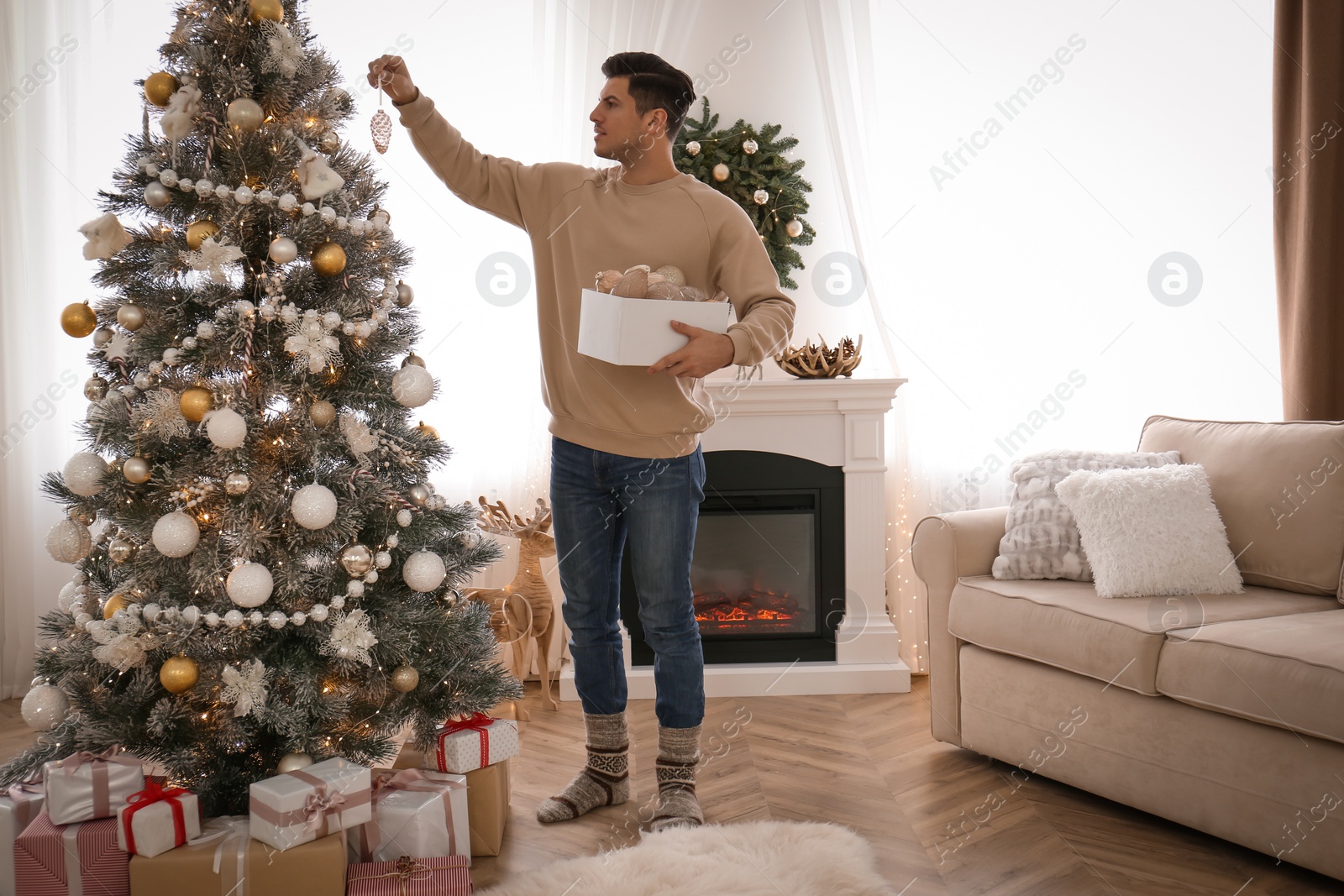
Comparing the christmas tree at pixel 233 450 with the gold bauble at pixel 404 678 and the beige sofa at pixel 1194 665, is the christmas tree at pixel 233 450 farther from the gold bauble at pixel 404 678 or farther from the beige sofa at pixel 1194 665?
the beige sofa at pixel 1194 665

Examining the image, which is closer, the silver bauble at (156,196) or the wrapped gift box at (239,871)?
the wrapped gift box at (239,871)

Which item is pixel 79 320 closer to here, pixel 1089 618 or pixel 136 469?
pixel 136 469

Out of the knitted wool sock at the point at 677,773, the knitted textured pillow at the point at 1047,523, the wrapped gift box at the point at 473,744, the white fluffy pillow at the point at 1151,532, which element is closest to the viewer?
the wrapped gift box at the point at 473,744

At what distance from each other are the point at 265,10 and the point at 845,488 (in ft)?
6.87

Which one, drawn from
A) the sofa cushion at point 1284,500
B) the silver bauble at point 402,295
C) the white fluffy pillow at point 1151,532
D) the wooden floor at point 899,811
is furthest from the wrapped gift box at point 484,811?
the sofa cushion at point 1284,500

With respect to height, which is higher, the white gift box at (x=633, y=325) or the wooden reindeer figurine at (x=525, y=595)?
the white gift box at (x=633, y=325)

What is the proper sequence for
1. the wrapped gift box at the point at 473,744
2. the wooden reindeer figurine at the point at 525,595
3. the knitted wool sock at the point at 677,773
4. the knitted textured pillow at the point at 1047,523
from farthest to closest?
the wooden reindeer figurine at the point at 525,595 → the knitted textured pillow at the point at 1047,523 → the knitted wool sock at the point at 677,773 → the wrapped gift box at the point at 473,744

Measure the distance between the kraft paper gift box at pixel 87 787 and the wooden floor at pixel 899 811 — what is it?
642 millimetres

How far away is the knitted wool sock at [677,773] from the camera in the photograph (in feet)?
6.54

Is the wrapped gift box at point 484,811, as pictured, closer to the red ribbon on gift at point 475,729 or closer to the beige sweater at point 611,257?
the red ribbon on gift at point 475,729

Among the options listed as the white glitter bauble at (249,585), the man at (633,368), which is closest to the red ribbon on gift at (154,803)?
the white glitter bauble at (249,585)

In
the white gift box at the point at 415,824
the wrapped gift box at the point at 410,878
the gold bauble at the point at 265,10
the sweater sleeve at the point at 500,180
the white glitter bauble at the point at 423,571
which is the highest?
the gold bauble at the point at 265,10

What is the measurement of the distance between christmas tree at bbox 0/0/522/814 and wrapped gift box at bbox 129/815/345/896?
0.53 ft

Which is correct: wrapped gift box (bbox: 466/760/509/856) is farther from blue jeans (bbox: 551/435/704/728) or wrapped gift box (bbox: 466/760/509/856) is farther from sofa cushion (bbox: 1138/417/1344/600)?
sofa cushion (bbox: 1138/417/1344/600)
